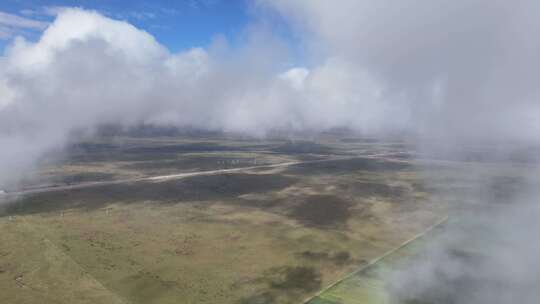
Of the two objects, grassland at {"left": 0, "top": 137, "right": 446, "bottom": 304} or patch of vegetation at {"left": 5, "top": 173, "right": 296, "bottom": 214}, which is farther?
patch of vegetation at {"left": 5, "top": 173, "right": 296, "bottom": 214}

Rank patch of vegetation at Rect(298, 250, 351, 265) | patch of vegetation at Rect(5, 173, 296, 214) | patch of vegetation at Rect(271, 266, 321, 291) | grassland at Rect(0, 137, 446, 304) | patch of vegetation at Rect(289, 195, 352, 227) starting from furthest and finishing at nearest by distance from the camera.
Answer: patch of vegetation at Rect(5, 173, 296, 214) → patch of vegetation at Rect(289, 195, 352, 227) → patch of vegetation at Rect(298, 250, 351, 265) → patch of vegetation at Rect(271, 266, 321, 291) → grassland at Rect(0, 137, 446, 304)

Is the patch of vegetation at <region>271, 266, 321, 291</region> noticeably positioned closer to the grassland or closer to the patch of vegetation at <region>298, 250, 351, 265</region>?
the grassland

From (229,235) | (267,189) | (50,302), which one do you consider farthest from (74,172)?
(50,302)

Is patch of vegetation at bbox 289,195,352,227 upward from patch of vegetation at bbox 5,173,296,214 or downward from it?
downward

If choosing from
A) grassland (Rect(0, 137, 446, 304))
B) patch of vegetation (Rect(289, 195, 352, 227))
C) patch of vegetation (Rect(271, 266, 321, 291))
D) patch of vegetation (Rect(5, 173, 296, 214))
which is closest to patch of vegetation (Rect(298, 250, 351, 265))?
grassland (Rect(0, 137, 446, 304))

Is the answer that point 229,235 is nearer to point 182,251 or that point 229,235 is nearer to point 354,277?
point 182,251

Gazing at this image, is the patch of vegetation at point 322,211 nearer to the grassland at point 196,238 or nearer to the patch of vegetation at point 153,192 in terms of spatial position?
the grassland at point 196,238

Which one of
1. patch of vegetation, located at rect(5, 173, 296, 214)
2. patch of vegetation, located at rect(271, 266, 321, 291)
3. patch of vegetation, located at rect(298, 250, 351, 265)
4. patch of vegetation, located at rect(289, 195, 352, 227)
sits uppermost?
patch of vegetation, located at rect(5, 173, 296, 214)

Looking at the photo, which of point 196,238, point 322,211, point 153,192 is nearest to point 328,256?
point 196,238

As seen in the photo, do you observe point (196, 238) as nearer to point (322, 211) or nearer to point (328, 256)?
point (328, 256)
